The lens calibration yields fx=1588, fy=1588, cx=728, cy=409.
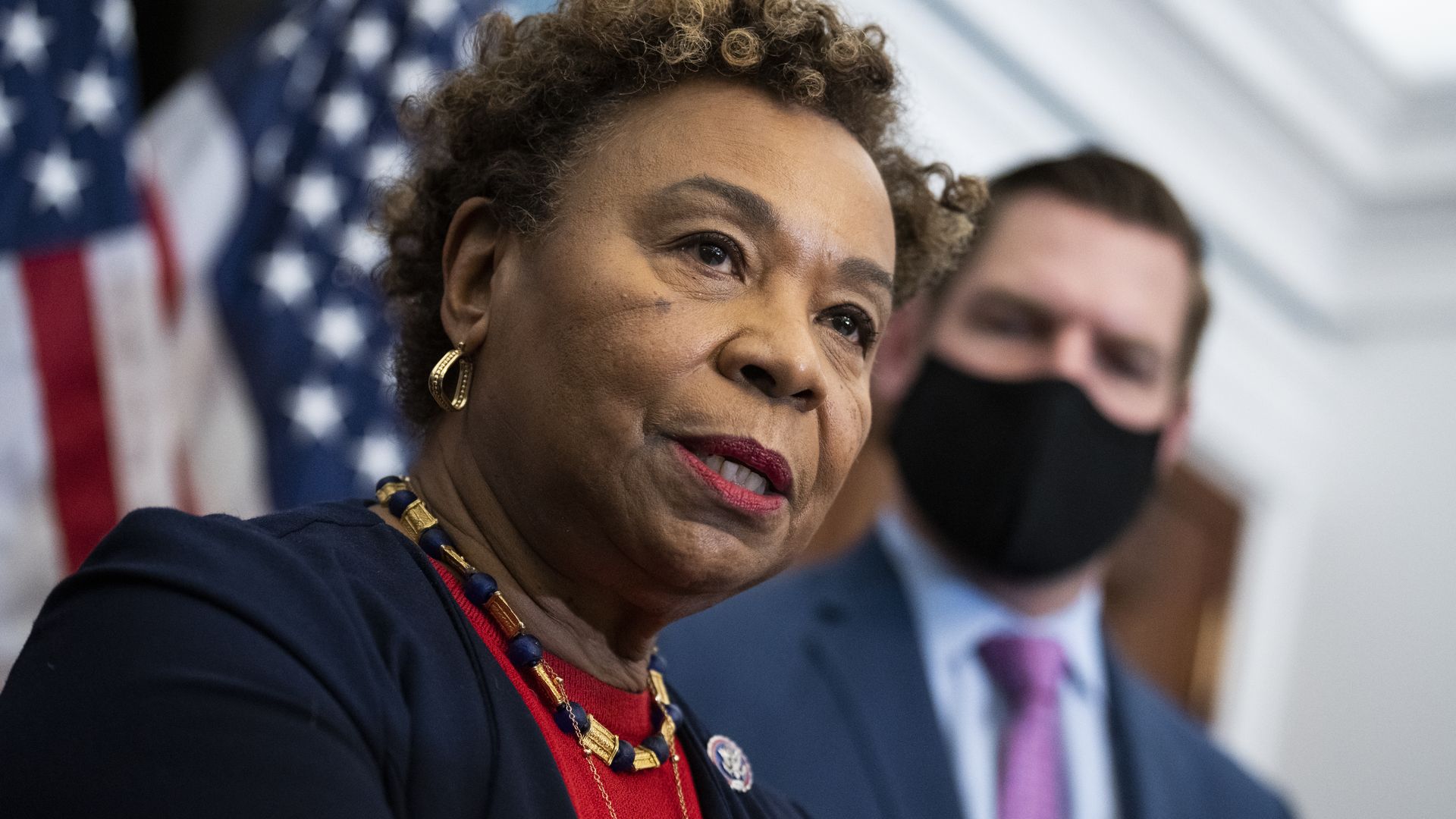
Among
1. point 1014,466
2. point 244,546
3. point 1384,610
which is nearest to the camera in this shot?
point 244,546

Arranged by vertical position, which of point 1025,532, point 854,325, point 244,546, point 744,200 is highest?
point 744,200

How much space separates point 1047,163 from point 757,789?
1.75 m

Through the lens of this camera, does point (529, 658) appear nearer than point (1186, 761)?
Yes

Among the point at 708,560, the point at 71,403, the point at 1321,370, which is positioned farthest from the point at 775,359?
the point at 1321,370

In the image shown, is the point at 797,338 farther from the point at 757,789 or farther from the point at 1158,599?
the point at 1158,599

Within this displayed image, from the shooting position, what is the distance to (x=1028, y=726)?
2.70 meters

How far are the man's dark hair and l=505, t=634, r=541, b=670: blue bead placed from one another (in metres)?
1.78

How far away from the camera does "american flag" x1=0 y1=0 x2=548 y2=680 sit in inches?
124

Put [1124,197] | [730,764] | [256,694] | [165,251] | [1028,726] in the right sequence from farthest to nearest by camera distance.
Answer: [165,251], [1124,197], [1028,726], [730,764], [256,694]

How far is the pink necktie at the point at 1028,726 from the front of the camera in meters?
2.63

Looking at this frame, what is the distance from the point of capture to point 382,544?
1324mm

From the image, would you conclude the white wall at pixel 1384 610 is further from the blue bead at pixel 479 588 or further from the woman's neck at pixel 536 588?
the blue bead at pixel 479 588

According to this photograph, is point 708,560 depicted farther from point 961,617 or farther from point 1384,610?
point 1384,610

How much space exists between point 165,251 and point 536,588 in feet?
7.91
